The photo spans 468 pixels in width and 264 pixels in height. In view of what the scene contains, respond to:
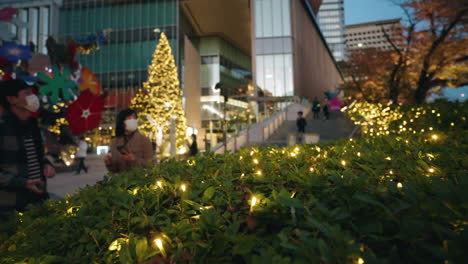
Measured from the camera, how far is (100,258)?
1.12 m

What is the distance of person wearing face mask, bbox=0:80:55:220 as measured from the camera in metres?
2.80

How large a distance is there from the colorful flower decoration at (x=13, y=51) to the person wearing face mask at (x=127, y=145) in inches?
173

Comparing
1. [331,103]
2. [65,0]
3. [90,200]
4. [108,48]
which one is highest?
[65,0]

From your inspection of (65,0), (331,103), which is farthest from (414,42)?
(65,0)

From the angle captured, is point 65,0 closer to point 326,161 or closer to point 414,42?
point 414,42

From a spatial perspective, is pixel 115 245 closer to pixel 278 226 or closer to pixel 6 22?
pixel 278 226

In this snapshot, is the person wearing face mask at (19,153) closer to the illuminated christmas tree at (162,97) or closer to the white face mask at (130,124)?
the white face mask at (130,124)

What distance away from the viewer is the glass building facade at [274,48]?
94.3 feet

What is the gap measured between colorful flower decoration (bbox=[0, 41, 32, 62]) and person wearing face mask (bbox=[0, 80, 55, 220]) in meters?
4.44

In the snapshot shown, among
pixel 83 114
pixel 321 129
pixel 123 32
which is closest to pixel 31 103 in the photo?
pixel 83 114

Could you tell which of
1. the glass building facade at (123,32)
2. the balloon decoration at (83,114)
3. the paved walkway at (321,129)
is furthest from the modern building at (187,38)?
the balloon decoration at (83,114)

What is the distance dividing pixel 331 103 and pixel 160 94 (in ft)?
56.8

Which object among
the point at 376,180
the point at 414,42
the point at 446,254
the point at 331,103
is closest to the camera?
the point at 446,254

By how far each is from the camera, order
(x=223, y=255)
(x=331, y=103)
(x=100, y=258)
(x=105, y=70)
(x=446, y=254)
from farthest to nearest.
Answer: (x=105, y=70)
(x=331, y=103)
(x=100, y=258)
(x=223, y=255)
(x=446, y=254)
